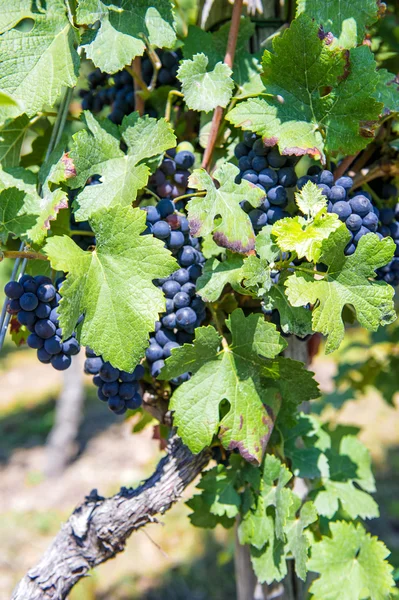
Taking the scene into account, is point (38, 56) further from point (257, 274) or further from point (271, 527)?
point (271, 527)

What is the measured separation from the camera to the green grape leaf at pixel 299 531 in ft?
3.98

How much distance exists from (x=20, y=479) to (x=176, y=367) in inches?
180

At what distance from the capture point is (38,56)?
1.07 meters

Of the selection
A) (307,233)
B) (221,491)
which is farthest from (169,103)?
(221,491)

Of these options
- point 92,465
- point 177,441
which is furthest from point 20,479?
point 177,441

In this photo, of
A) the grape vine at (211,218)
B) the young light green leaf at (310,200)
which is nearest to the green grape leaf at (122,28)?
the grape vine at (211,218)

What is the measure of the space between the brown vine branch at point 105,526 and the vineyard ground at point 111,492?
1068 mm

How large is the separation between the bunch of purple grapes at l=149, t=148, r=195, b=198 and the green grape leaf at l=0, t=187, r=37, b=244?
10.5 inches

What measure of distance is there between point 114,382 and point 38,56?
0.63 m

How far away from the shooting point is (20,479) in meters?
5.12

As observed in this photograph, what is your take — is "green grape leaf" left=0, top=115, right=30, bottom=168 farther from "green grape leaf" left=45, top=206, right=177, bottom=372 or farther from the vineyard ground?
the vineyard ground

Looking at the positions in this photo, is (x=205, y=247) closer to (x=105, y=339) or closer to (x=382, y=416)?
(x=105, y=339)

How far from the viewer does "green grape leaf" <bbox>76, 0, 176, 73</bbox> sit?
1033mm

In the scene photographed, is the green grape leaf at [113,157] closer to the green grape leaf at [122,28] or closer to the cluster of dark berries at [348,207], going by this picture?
the green grape leaf at [122,28]
